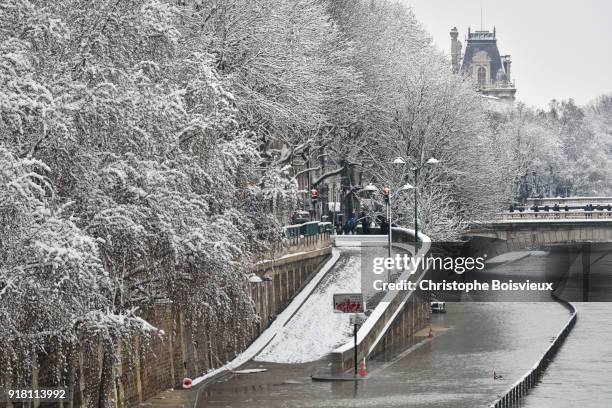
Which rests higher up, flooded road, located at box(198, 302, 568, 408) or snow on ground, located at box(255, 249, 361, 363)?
snow on ground, located at box(255, 249, 361, 363)

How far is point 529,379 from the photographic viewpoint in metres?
44.3

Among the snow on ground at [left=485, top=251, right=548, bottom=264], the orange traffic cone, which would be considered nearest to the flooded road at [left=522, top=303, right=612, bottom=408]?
the orange traffic cone

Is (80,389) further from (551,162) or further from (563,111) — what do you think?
(563,111)

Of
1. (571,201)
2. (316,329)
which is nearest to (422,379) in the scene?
(316,329)

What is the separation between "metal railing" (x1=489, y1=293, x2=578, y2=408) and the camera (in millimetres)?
36594

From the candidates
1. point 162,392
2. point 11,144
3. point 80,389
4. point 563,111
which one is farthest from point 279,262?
point 563,111

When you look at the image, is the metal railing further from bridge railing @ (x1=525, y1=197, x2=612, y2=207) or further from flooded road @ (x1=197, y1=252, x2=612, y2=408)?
bridge railing @ (x1=525, y1=197, x2=612, y2=207)

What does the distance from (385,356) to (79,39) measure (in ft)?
88.1

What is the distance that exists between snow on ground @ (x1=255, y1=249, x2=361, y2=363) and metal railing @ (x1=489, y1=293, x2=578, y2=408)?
706 cm

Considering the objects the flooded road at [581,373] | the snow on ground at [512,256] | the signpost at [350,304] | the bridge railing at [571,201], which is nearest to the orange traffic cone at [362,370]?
the signpost at [350,304]

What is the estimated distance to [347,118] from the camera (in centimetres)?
7662

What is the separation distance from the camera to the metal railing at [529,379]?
1441 inches

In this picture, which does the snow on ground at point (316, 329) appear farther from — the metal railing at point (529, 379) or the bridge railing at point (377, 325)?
the metal railing at point (529, 379)

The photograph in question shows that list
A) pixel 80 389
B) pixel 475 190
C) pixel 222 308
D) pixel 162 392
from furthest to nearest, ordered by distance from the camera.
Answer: pixel 475 190 → pixel 162 392 → pixel 80 389 → pixel 222 308
